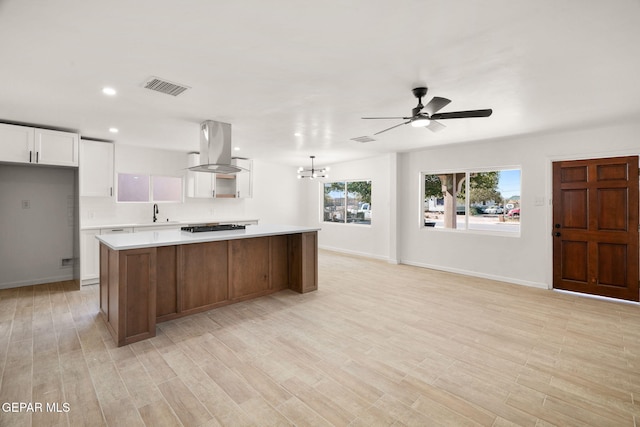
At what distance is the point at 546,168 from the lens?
473 centimetres

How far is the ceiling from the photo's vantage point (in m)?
1.78

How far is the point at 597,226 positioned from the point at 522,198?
40.5 inches

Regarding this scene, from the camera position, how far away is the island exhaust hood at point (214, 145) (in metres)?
4.11

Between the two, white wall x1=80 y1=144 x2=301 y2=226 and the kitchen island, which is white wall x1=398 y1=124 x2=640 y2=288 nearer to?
the kitchen island

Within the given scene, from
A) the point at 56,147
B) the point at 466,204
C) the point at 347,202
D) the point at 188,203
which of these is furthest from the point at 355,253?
the point at 56,147

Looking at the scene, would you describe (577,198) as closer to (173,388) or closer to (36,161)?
(173,388)

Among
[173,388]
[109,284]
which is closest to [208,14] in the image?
[173,388]

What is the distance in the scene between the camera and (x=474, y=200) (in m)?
5.65

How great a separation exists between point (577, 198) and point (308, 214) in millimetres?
6324

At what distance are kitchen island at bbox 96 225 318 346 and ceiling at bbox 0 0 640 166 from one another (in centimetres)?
157

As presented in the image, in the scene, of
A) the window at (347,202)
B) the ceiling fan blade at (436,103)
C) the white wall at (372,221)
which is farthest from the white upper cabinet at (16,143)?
the window at (347,202)

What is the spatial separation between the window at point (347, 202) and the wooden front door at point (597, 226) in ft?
12.9

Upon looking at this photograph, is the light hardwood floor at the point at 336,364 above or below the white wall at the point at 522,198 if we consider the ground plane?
below

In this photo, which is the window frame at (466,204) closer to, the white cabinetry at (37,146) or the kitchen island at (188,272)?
the kitchen island at (188,272)
